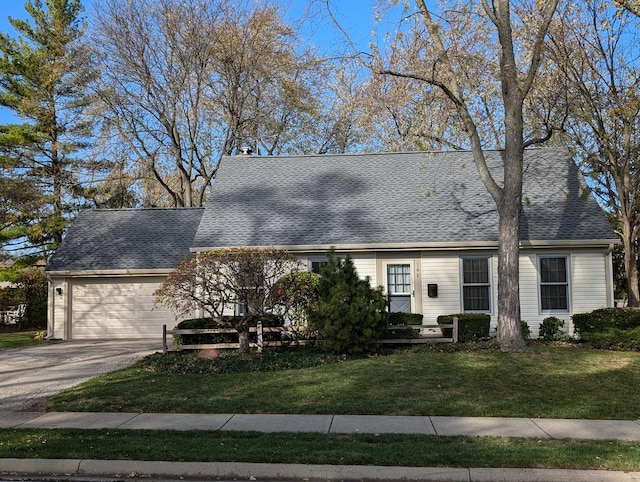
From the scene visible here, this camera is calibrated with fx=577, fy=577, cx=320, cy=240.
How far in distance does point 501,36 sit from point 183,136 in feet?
70.7

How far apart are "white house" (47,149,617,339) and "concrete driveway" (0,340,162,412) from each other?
2.28 metres

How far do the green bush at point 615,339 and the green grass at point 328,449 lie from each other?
24.2 feet

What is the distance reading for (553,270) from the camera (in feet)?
55.3

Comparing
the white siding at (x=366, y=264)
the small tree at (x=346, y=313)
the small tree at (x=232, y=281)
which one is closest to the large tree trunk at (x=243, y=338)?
the small tree at (x=232, y=281)

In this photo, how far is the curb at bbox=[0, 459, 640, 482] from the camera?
577cm

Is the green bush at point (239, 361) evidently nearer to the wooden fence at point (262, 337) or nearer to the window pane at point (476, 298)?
the wooden fence at point (262, 337)

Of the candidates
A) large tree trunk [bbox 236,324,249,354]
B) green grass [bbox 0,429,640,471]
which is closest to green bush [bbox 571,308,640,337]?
green grass [bbox 0,429,640,471]

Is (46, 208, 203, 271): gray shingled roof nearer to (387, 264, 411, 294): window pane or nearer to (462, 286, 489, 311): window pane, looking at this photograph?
(387, 264, 411, 294): window pane

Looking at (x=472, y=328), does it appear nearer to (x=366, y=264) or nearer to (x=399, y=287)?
(x=399, y=287)

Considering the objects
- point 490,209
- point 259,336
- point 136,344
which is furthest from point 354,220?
point 136,344

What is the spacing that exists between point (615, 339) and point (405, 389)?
6.72 metres

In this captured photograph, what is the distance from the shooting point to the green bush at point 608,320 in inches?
559

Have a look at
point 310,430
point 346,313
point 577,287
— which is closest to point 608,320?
point 577,287

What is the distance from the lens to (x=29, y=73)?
29844 mm
